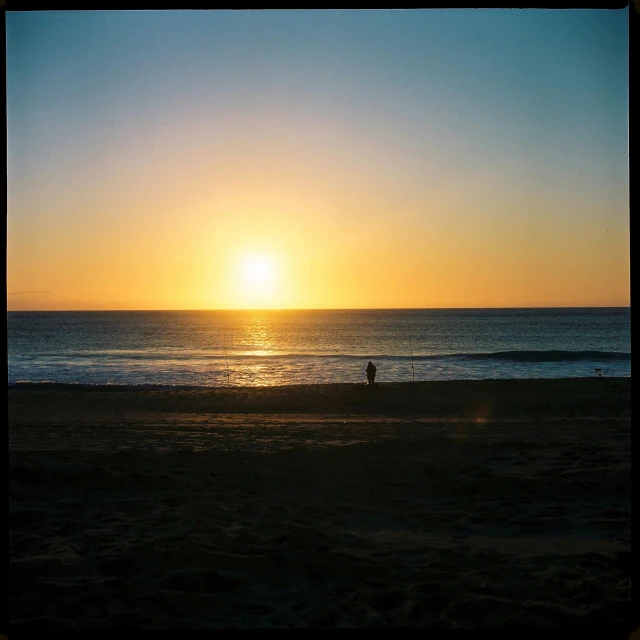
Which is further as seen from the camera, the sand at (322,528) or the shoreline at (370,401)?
the shoreline at (370,401)

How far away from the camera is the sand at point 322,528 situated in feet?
13.8

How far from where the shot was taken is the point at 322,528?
568 centimetres

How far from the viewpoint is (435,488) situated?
7004 millimetres

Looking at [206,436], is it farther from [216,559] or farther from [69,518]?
[216,559]

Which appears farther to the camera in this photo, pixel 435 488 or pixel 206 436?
pixel 206 436

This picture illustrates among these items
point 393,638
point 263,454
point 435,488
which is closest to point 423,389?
point 263,454

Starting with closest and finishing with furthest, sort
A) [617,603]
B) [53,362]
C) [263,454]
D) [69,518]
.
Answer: [617,603] → [69,518] → [263,454] → [53,362]

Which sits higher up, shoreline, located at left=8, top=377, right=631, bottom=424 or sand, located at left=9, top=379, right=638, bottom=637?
sand, located at left=9, top=379, right=638, bottom=637

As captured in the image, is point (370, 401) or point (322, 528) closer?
point (322, 528)

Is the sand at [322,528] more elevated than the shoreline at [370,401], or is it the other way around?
the sand at [322,528]

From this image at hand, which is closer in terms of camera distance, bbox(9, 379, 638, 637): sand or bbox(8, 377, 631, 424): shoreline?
bbox(9, 379, 638, 637): sand

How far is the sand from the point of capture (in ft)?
13.8
